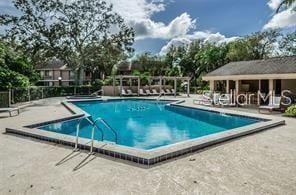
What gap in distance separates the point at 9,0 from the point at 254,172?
101 ft

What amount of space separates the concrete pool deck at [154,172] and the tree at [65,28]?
25057 mm

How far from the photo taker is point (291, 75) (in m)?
15.8

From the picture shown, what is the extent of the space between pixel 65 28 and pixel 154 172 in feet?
91.1

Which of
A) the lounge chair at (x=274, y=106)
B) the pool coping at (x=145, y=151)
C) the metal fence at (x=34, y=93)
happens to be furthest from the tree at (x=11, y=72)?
the lounge chair at (x=274, y=106)

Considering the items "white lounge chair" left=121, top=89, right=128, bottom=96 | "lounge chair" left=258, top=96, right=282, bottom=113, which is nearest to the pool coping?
"lounge chair" left=258, top=96, right=282, bottom=113

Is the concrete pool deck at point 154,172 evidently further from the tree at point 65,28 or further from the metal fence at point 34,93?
the tree at point 65,28

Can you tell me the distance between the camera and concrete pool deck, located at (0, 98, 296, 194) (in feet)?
13.6

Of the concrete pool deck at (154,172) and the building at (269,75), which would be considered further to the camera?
the building at (269,75)

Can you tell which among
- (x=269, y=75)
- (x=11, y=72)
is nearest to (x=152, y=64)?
(x=11, y=72)

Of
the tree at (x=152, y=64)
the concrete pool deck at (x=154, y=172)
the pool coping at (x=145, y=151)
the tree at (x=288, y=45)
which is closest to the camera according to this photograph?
the concrete pool deck at (x=154, y=172)

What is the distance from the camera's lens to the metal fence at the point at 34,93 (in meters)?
16.6

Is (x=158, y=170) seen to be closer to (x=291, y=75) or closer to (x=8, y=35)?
(x=291, y=75)

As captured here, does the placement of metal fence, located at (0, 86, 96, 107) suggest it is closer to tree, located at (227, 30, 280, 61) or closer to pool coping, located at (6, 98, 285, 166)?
pool coping, located at (6, 98, 285, 166)

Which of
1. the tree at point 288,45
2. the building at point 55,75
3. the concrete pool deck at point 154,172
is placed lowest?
the concrete pool deck at point 154,172
